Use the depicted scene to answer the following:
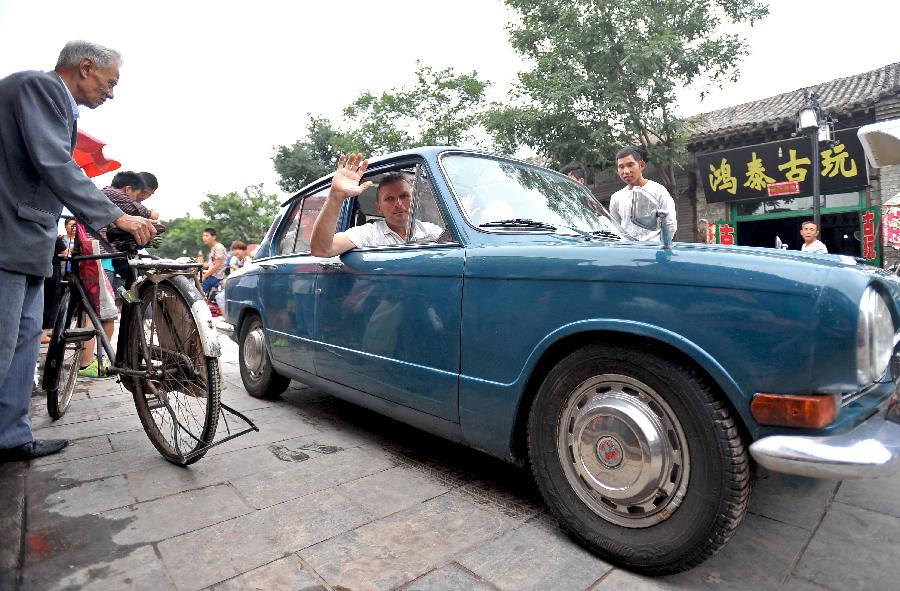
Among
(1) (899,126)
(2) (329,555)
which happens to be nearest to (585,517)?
(2) (329,555)

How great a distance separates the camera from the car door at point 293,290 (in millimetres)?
3189

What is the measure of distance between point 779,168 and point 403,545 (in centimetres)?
1232

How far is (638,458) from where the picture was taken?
168 centimetres

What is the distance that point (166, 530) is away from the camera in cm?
197

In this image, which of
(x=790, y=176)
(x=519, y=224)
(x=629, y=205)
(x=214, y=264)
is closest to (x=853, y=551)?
(x=519, y=224)

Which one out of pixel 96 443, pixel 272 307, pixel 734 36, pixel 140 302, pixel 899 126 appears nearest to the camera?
pixel 140 302

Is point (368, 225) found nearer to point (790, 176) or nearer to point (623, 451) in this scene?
point (623, 451)

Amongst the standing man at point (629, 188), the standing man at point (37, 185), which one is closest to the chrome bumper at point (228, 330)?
the standing man at point (37, 185)

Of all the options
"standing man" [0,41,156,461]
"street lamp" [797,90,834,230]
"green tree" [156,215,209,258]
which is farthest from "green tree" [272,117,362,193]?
"green tree" [156,215,209,258]

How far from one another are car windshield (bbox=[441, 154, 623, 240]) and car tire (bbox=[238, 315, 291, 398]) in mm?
2071

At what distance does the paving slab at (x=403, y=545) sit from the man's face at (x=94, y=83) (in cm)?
246

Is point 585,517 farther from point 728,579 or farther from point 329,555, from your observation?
point 329,555

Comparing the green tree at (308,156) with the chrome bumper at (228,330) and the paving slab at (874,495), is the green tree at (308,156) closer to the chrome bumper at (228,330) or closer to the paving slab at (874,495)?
the chrome bumper at (228,330)

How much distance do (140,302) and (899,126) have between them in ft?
19.3
